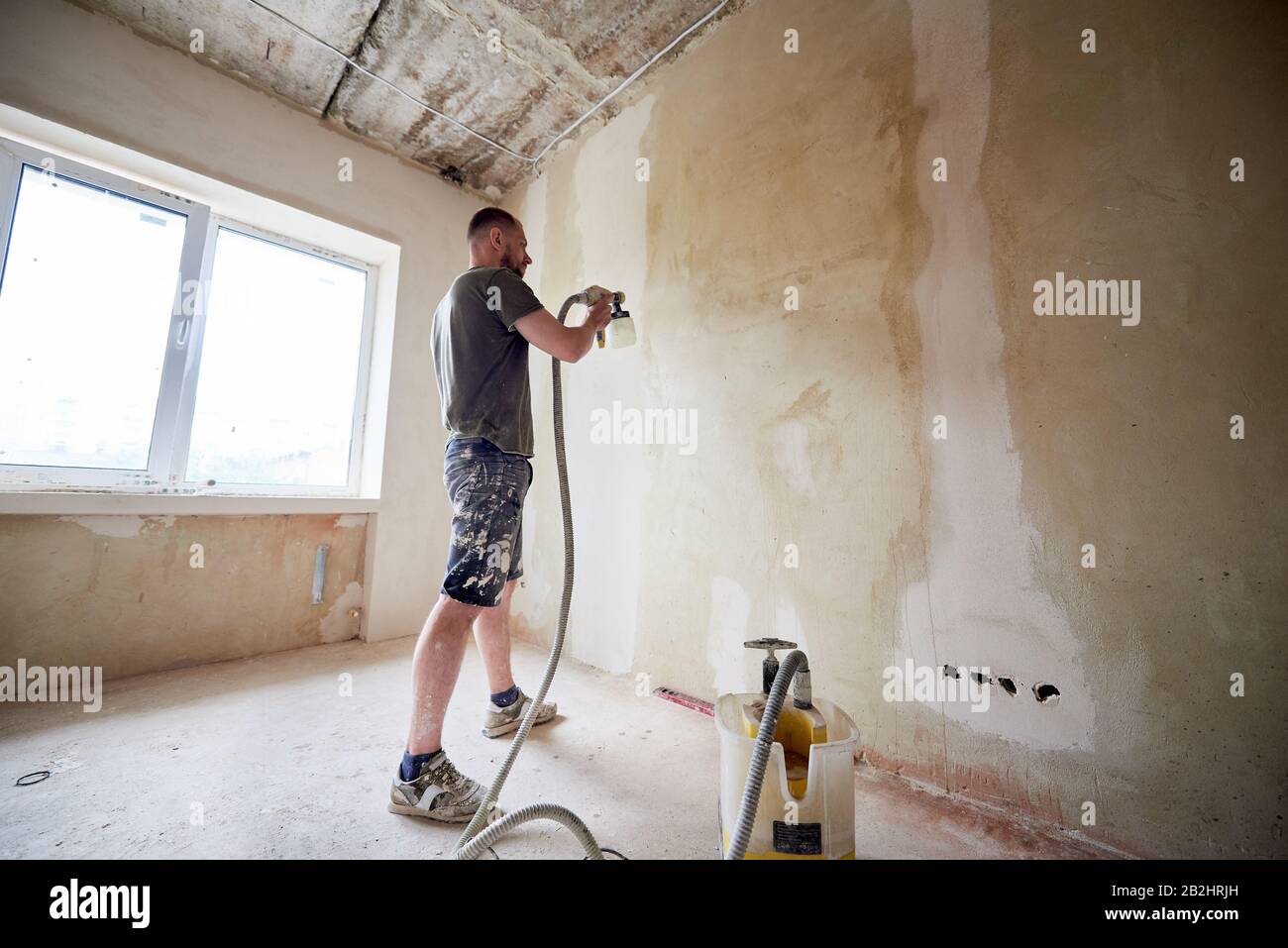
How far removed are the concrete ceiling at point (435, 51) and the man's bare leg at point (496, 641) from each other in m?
2.13

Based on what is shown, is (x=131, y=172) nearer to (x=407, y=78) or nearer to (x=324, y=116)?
(x=324, y=116)

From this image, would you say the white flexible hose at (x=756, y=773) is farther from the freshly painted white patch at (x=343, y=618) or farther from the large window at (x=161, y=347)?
the large window at (x=161, y=347)

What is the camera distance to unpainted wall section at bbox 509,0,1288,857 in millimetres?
925

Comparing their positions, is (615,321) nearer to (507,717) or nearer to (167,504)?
(507,717)

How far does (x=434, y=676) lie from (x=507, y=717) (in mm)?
499

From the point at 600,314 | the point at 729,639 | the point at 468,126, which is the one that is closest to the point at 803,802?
the point at 729,639

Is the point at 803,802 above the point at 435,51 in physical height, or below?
below

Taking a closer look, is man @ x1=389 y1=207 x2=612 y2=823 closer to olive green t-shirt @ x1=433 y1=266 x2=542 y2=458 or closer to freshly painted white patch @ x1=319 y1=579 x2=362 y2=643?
olive green t-shirt @ x1=433 y1=266 x2=542 y2=458

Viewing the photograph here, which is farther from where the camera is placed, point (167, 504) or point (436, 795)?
point (167, 504)

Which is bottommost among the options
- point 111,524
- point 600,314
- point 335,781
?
point 335,781

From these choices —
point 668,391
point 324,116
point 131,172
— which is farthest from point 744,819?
point 324,116

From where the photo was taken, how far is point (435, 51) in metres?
1.97
